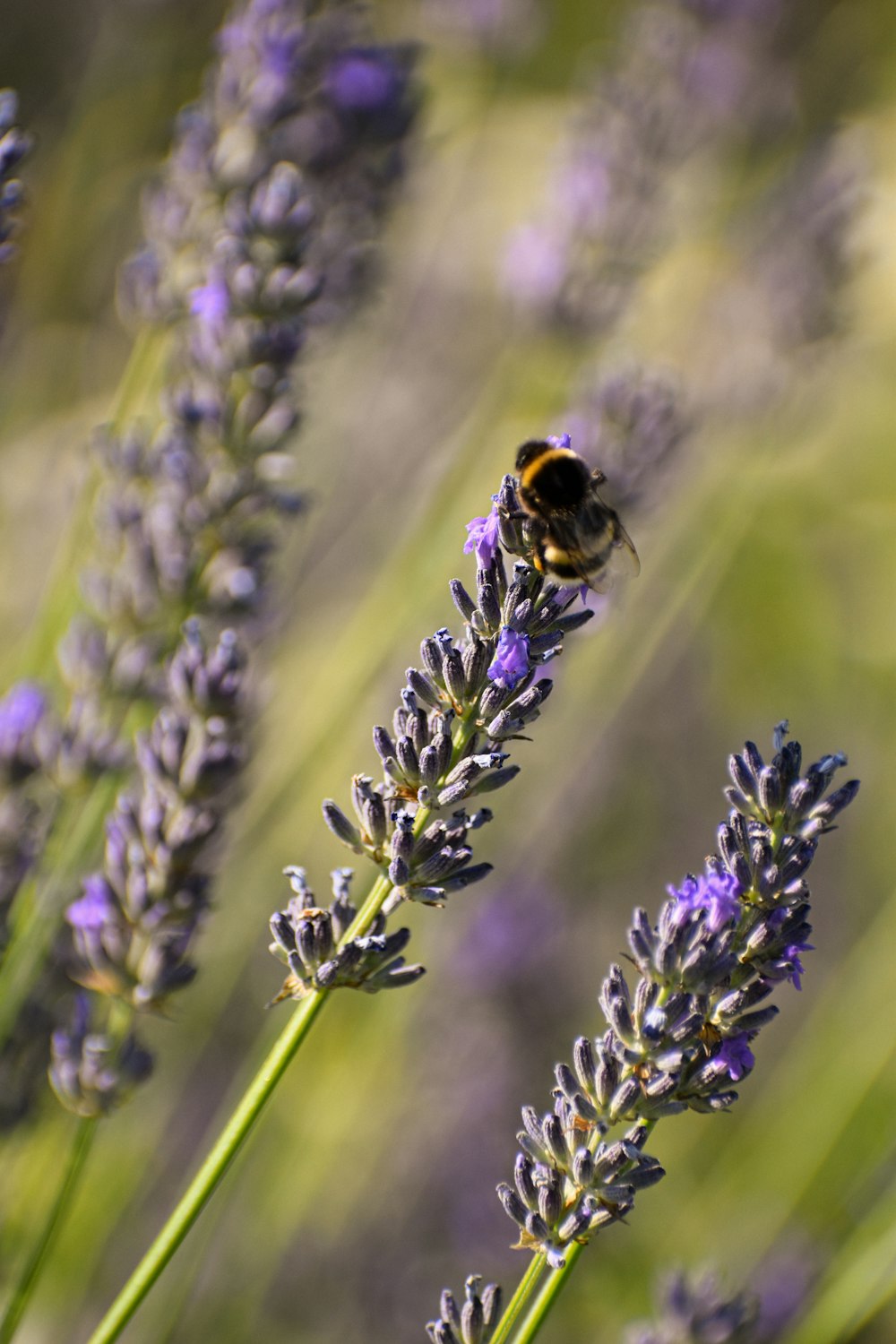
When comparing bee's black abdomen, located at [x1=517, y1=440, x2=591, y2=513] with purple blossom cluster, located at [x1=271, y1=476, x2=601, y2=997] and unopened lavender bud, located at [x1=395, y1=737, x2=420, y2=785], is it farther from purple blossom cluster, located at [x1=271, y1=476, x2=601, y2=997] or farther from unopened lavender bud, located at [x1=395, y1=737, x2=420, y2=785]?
unopened lavender bud, located at [x1=395, y1=737, x2=420, y2=785]

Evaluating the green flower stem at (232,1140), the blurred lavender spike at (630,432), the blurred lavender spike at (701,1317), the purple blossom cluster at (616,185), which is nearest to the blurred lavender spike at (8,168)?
the green flower stem at (232,1140)

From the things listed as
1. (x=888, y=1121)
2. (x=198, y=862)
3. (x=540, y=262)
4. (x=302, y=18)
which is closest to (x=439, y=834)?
(x=198, y=862)

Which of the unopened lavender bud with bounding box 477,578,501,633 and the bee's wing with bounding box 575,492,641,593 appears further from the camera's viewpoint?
the bee's wing with bounding box 575,492,641,593

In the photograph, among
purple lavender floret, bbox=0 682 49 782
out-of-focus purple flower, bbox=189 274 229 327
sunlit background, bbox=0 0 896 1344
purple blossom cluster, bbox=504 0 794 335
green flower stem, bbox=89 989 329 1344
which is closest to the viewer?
green flower stem, bbox=89 989 329 1344

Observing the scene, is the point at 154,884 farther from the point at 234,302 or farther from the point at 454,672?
the point at 234,302

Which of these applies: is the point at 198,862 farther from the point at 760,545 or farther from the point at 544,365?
the point at 760,545

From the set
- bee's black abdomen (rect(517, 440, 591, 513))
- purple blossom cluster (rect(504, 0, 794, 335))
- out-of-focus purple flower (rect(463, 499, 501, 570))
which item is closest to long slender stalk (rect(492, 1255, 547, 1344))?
out-of-focus purple flower (rect(463, 499, 501, 570))

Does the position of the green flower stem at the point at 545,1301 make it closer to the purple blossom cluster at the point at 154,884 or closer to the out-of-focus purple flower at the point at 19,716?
the purple blossom cluster at the point at 154,884

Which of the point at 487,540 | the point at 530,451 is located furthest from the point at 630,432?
the point at 487,540
